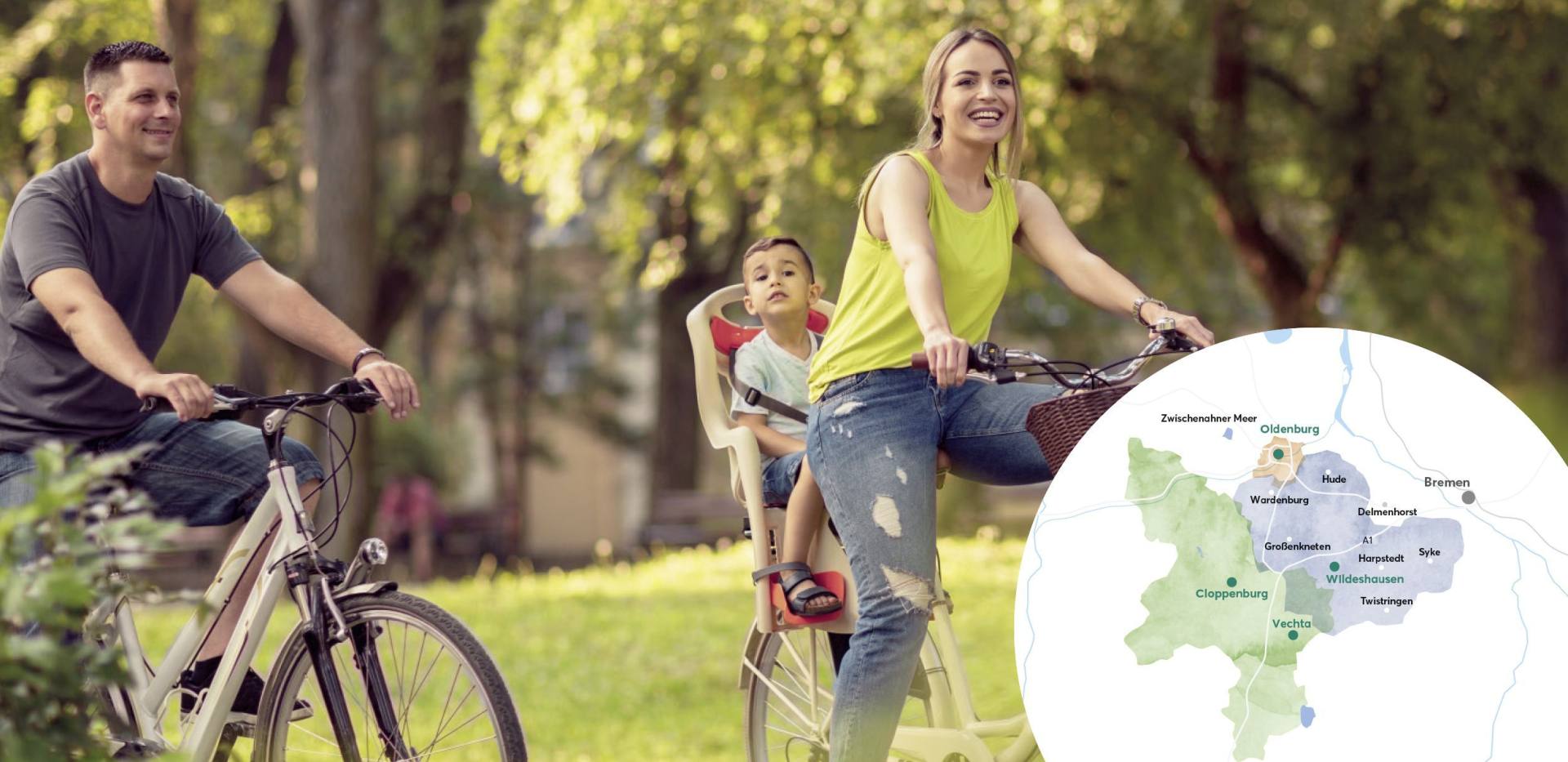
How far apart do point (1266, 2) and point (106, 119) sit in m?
10.7

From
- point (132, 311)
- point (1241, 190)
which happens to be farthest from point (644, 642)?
point (1241, 190)

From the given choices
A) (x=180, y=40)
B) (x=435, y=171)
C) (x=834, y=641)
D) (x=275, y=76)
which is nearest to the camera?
(x=834, y=641)

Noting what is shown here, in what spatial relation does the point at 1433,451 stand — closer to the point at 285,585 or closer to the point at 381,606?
the point at 381,606

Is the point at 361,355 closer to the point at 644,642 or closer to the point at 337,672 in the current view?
the point at 337,672

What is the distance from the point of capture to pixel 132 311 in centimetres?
395

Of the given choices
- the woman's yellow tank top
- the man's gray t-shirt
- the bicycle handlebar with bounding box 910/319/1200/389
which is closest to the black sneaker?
the man's gray t-shirt

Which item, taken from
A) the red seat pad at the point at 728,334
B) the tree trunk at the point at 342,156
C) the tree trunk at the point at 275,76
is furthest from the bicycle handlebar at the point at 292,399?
the tree trunk at the point at 275,76

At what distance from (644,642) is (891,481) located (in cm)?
673

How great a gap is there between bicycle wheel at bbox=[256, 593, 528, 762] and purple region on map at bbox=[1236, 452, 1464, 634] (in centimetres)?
153

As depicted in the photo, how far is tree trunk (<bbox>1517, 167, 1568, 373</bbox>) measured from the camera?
15555mm

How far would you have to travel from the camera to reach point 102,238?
3.87 m

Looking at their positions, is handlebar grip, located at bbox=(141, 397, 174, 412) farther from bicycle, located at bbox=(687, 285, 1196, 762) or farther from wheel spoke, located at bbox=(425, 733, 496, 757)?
bicycle, located at bbox=(687, 285, 1196, 762)

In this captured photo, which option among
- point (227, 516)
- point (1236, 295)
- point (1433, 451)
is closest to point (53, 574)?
point (227, 516)

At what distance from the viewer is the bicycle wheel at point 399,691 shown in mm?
3510
